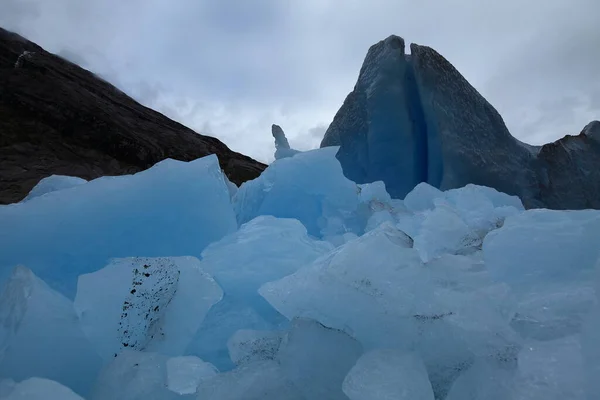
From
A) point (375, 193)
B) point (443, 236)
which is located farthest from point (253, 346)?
point (375, 193)

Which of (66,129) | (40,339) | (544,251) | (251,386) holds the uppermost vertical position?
(66,129)

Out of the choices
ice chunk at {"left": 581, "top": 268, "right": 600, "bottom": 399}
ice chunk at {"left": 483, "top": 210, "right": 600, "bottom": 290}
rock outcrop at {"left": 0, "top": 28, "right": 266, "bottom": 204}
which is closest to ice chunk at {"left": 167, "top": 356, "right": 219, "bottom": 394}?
ice chunk at {"left": 581, "top": 268, "right": 600, "bottom": 399}

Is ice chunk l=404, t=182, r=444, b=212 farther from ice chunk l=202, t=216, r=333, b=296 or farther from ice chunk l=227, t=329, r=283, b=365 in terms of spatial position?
ice chunk l=227, t=329, r=283, b=365

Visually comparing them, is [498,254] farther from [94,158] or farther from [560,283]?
[94,158]

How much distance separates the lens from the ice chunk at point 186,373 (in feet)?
3.59

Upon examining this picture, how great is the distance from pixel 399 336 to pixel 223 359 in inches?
26.6

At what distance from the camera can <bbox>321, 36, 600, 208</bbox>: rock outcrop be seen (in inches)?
239

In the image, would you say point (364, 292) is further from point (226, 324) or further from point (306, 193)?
point (306, 193)

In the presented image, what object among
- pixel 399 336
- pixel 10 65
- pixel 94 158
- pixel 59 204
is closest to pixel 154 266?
pixel 59 204

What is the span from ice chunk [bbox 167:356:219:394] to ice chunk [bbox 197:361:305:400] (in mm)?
56

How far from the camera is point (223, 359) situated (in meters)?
1.48

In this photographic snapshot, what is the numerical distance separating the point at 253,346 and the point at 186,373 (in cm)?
22

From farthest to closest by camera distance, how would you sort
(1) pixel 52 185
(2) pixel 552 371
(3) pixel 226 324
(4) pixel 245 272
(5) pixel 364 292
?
(1) pixel 52 185, (4) pixel 245 272, (3) pixel 226 324, (5) pixel 364 292, (2) pixel 552 371

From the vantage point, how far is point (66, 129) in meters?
18.6
